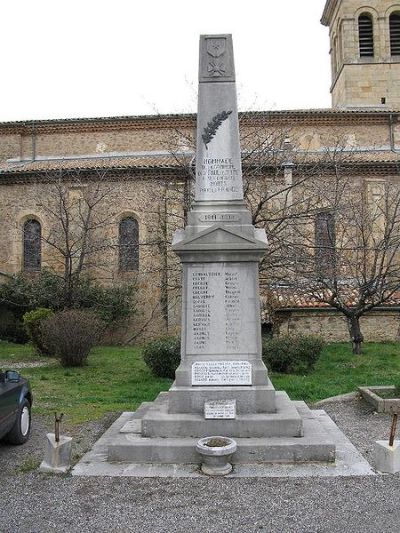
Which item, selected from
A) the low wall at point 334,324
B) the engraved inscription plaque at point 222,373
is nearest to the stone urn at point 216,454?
the engraved inscription plaque at point 222,373

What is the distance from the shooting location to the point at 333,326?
17984mm

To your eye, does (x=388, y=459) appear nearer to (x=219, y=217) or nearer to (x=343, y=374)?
(x=219, y=217)

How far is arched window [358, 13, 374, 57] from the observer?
28.6 meters

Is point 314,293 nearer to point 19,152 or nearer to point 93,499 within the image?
point 93,499

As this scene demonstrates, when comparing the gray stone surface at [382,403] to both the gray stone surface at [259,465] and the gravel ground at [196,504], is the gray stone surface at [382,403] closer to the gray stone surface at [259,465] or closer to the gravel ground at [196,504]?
the gray stone surface at [259,465]

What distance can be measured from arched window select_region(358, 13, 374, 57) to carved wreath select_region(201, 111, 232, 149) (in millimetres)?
25158

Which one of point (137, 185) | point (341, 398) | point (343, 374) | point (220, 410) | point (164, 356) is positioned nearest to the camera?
point (220, 410)

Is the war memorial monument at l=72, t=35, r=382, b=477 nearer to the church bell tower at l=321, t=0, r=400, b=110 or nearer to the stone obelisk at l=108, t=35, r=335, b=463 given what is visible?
the stone obelisk at l=108, t=35, r=335, b=463

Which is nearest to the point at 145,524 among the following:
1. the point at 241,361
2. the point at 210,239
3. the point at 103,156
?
the point at 241,361

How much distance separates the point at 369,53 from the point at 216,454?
28.4 meters

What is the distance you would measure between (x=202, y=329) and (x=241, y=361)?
2.00 ft

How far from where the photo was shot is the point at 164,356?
38.9 feet

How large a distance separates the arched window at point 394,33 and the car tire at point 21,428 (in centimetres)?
2807

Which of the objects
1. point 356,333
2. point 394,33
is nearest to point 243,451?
point 356,333
